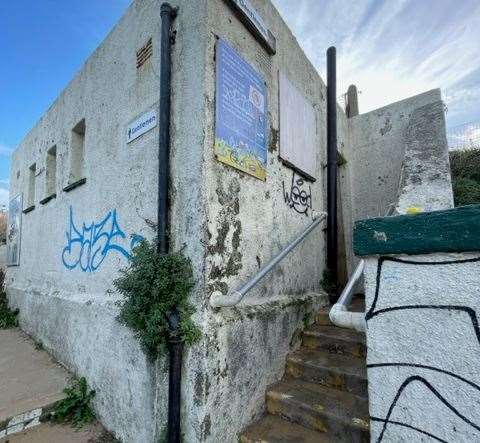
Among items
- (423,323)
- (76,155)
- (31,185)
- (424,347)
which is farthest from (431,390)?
(31,185)

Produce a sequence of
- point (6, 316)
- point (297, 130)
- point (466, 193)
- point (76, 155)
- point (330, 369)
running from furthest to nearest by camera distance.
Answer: point (6, 316) → point (466, 193) → point (76, 155) → point (297, 130) → point (330, 369)

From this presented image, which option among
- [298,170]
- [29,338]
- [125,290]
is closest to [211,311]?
[125,290]

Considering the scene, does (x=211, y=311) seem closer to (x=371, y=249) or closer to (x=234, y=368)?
(x=234, y=368)

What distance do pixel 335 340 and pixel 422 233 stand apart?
2.21m

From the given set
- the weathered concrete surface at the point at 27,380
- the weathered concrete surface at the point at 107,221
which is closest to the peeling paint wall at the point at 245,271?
the weathered concrete surface at the point at 107,221

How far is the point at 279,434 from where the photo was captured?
2.54 m

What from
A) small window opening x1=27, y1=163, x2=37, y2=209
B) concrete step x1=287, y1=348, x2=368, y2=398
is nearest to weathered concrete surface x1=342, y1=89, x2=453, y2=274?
concrete step x1=287, y1=348, x2=368, y2=398

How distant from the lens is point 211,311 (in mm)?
2441

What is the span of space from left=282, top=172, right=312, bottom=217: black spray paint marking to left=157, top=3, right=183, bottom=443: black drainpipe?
1.55 m

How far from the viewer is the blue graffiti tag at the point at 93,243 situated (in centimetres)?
350

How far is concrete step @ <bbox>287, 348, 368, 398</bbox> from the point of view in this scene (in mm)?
2731

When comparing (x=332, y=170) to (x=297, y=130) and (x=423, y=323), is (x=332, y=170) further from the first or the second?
(x=423, y=323)

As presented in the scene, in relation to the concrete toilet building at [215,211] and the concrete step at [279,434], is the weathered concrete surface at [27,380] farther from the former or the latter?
the concrete step at [279,434]

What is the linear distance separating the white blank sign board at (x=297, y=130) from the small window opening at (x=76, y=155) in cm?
303
